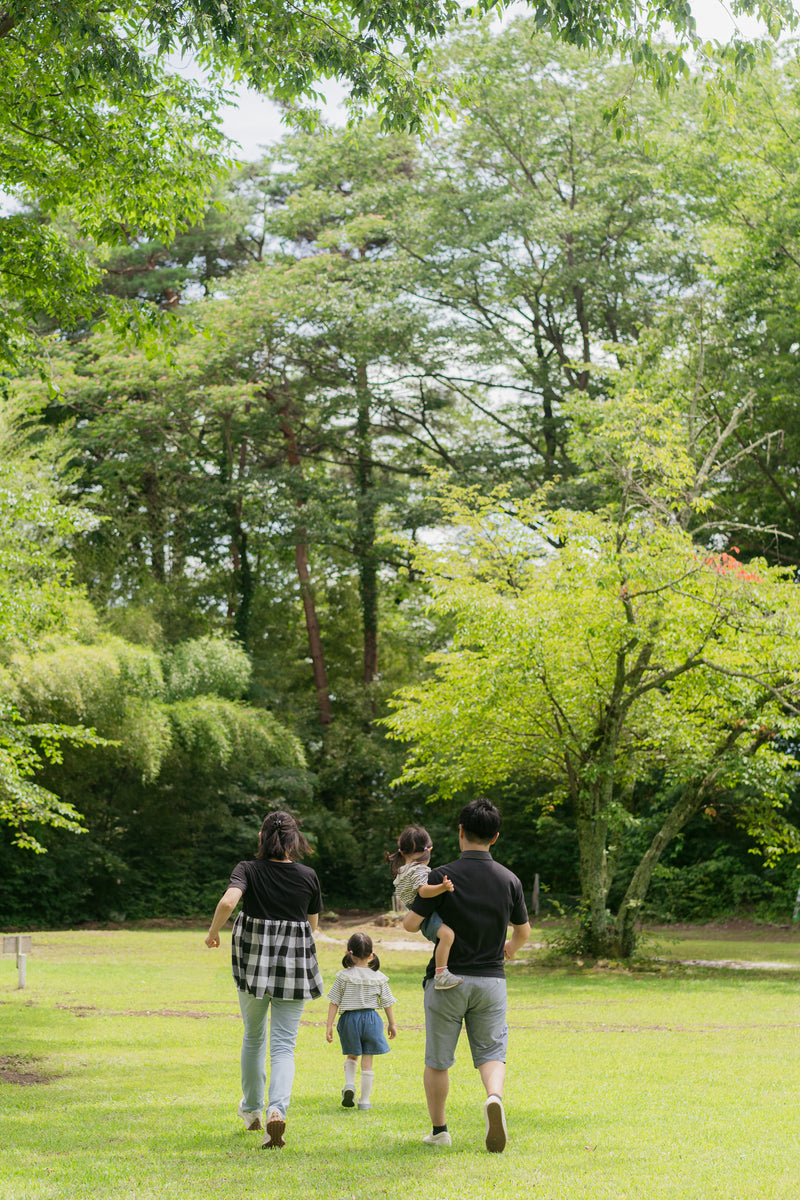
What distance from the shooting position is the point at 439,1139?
505 cm

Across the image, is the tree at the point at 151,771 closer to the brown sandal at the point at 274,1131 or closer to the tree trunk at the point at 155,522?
the tree trunk at the point at 155,522

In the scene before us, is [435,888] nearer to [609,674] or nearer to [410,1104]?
[410,1104]

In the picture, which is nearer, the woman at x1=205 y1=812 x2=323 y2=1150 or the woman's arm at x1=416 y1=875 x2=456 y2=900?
the woman's arm at x1=416 y1=875 x2=456 y2=900

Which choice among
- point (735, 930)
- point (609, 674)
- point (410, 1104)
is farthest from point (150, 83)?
point (735, 930)

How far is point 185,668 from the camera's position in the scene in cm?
2439

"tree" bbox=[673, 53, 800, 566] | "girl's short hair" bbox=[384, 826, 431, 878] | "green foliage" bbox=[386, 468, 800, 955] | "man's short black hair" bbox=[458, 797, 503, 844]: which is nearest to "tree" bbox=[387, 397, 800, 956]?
"green foliage" bbox=[386, 468, 800, 955]

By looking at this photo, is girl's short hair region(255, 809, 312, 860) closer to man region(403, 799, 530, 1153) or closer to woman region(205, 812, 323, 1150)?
woman region(205, 812, 323, 1150)

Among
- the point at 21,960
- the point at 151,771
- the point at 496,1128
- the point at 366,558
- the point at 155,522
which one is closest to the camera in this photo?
the point at 496,1128

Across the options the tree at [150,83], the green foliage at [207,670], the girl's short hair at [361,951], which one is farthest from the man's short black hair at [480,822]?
the green foliage at [207,670]

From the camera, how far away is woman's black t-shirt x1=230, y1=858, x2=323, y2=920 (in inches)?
210

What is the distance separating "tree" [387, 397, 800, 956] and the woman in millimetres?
9603

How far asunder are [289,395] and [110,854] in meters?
13.6

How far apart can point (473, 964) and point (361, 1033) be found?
153cm

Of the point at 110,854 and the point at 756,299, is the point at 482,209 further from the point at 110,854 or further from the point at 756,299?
the point at 110,854
